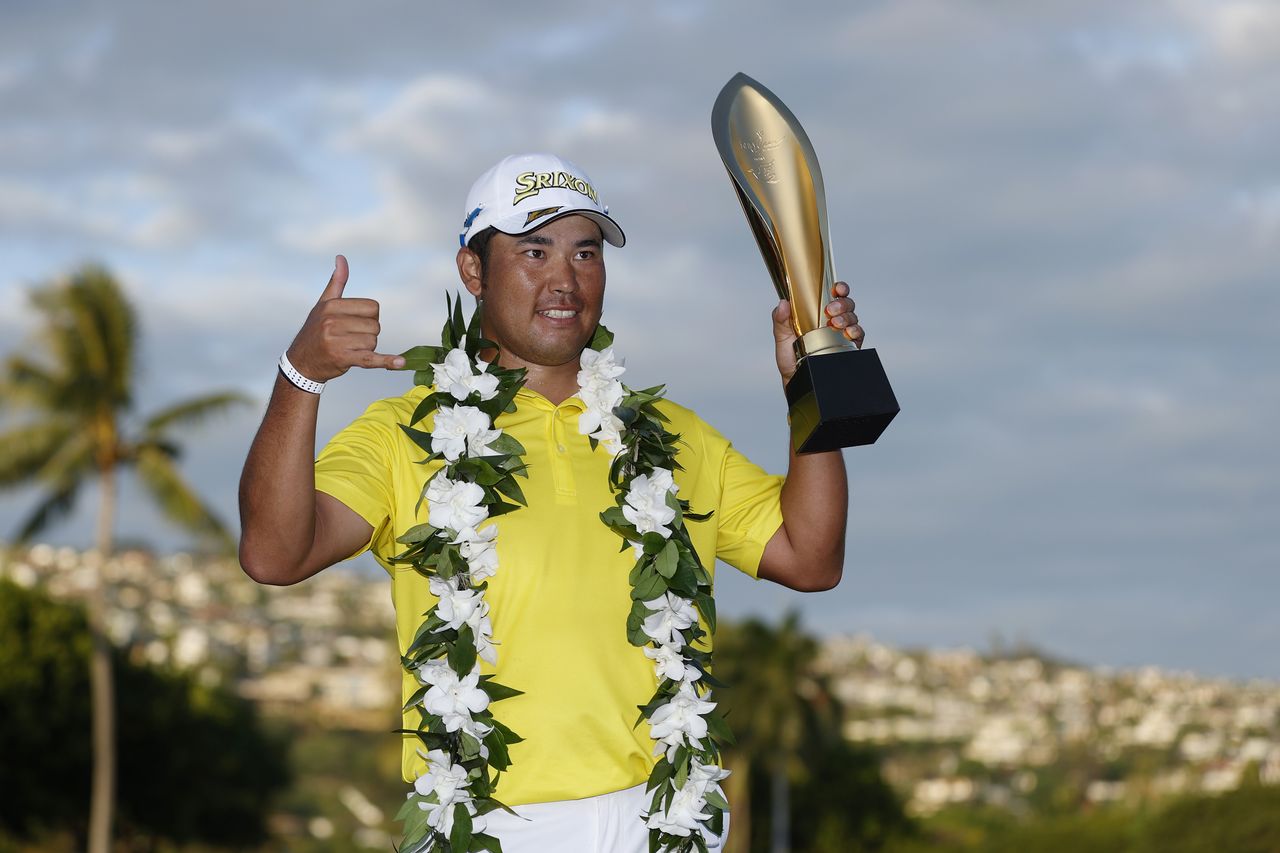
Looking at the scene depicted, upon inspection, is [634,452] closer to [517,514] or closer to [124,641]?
[517,514]

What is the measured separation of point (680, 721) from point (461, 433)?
0.90 meters

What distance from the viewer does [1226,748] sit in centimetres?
8381

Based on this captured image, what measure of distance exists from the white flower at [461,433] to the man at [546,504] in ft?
0.36

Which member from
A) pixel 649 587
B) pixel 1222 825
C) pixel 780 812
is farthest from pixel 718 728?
pixel 780 812

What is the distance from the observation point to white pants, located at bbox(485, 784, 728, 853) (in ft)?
11.7

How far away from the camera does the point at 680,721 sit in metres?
3.73

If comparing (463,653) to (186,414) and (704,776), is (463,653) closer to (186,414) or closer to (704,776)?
(704,776)

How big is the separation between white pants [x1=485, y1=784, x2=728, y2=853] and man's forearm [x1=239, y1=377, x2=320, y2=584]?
30.8 inches

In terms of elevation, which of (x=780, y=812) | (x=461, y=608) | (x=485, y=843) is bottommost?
(x=780, y=812)

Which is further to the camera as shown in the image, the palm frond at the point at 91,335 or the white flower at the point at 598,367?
the palm frond at the point at 91,335

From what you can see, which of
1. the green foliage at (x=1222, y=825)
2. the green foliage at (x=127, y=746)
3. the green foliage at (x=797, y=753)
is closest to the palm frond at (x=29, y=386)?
the green foliage at (x=127, y=746)

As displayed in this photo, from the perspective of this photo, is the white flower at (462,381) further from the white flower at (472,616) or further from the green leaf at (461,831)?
the green leaf at (461,831)

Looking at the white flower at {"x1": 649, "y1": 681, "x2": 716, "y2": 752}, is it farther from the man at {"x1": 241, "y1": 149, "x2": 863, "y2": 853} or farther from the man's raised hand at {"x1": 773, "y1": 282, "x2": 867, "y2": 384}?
the man's raised hand at {"x1": 773, "y1": 282, "x2": 867, "y2": 384}

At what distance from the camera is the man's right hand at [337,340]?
3.33m
